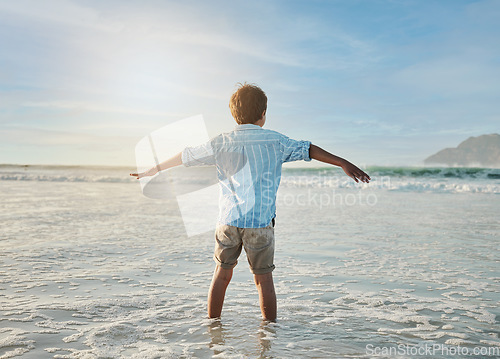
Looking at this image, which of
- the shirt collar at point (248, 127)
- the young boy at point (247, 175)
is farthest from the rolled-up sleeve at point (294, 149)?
the shirt collar at point (248, 127)

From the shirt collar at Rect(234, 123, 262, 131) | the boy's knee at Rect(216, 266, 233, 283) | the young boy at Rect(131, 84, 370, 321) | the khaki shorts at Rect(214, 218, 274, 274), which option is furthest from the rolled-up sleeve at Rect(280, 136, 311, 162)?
the boy's knee at Rect(216, 266, 233, 283)

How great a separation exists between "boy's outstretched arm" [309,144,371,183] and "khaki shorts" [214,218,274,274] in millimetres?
630

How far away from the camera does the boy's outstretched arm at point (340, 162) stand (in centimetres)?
244

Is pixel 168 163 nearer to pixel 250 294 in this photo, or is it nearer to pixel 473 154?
pixel 250 294

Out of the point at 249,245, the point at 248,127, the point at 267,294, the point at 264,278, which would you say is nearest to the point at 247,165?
the point at 248,127

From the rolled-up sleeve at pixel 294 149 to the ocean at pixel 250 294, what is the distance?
1.23 metres

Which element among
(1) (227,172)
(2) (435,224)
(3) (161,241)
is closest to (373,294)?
(1) (227,172)

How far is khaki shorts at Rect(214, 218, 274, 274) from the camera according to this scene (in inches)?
111

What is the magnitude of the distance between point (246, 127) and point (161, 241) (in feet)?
12.7

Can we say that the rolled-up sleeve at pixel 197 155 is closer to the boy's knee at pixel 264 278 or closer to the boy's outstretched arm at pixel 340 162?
the boy's outstretched arm at pixel 340 162

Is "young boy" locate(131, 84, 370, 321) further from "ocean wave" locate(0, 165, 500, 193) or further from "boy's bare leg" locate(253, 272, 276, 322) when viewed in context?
"ocean wave" locate(0, 165, 500, 193)

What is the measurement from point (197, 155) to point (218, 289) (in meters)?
1.01

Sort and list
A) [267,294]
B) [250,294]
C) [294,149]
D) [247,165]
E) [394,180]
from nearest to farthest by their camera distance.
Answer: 1. [294,149]
2. [247,165]
3. [267,294]
4. [250,294]
5. [394,180]

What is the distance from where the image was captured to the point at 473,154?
41.2 meters
